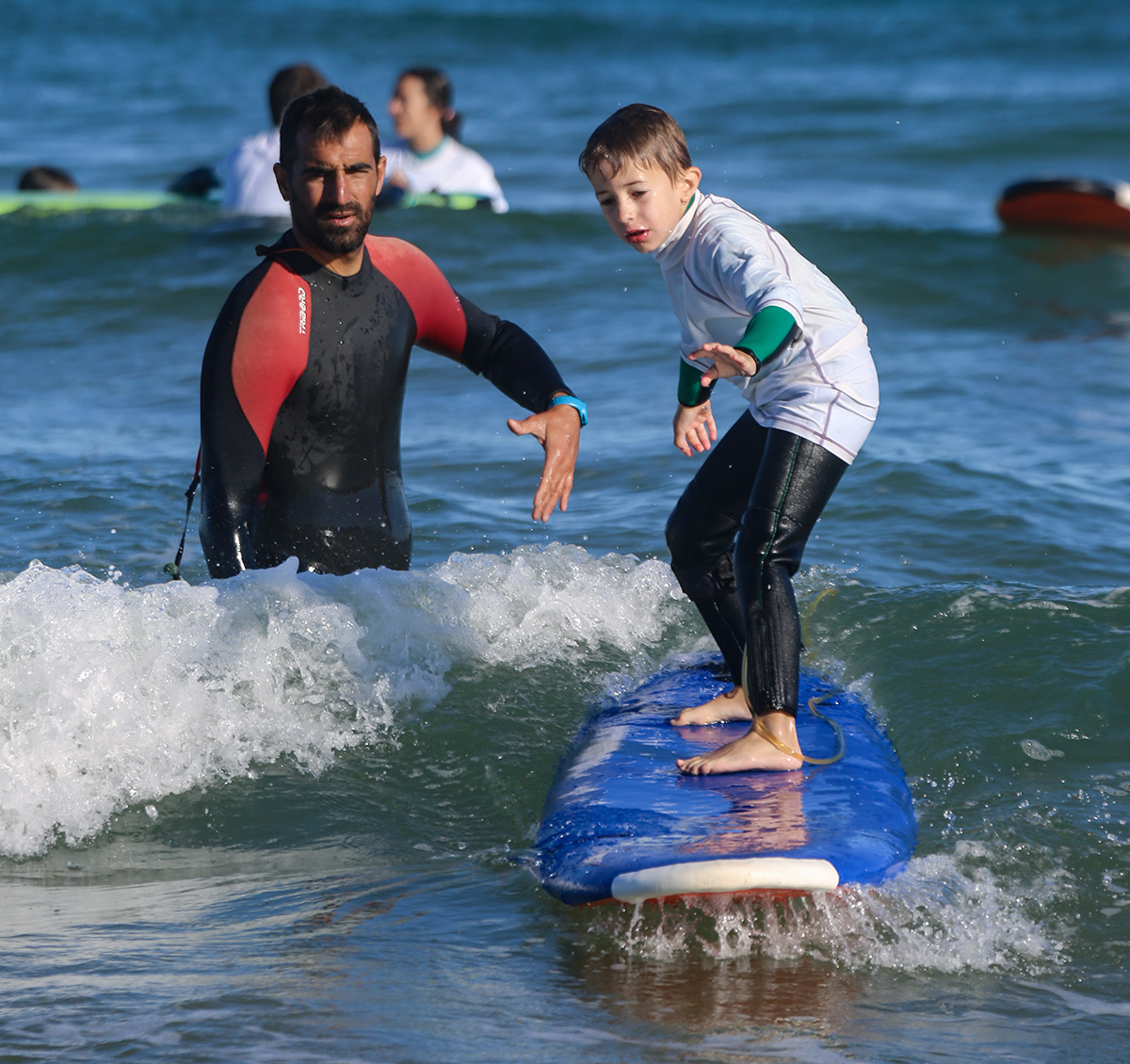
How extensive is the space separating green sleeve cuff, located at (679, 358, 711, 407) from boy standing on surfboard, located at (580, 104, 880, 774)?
277 mm

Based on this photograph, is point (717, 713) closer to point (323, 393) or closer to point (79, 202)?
point (323, 393)

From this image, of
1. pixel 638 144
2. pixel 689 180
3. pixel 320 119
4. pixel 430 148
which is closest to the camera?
pixel 638 144

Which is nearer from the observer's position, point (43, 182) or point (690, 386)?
point (690, 386)

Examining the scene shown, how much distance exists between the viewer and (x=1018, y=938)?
310cm

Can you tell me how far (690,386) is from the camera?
3.98m

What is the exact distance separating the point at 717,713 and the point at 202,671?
1.54m

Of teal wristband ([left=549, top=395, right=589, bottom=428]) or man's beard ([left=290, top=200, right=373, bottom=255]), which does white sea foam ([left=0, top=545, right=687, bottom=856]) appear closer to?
teal wristband ([left=549, top=395, right=589, bottom=428])

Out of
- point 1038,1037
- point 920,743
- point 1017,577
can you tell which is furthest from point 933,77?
point 1038,1037

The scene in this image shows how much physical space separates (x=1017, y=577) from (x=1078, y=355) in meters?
4.43

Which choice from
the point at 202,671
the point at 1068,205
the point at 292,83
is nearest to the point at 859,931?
the point at 202,671

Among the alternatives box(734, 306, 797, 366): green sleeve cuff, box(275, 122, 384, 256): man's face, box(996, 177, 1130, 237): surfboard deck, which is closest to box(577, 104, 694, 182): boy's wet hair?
box(734, 306, 797, 366): green sleeve cuff

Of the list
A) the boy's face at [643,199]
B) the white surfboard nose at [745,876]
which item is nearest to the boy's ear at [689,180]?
the boy's face at [643,199]

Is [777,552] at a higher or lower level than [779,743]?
higher

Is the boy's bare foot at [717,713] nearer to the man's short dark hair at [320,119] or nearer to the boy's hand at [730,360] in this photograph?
the boy's hand at [730,360]
